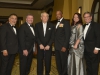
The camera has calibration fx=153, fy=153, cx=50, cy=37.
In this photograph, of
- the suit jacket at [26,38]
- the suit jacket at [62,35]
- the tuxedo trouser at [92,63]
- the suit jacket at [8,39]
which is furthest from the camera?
the suit jacket at [62,35]

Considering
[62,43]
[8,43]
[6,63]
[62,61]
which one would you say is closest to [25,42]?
[8,43]

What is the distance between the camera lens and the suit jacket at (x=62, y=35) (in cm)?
318

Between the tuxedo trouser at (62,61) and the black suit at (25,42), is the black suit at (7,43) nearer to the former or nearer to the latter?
the black suit at (25,42)

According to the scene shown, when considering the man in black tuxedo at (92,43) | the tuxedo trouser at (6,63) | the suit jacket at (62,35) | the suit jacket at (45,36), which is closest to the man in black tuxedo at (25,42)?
the suit jacket at (45,36)

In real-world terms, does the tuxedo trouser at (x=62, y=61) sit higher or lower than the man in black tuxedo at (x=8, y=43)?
lower

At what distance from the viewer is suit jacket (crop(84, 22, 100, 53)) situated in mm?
2889

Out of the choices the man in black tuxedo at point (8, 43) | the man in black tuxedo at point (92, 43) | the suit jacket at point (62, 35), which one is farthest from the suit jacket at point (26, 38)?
the man in black tuxedo at point (92, 43)

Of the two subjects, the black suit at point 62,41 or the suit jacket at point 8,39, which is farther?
the black suit at point 62,41

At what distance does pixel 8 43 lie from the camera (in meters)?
2.91

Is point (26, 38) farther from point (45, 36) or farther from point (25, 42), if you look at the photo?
point (45, 36)

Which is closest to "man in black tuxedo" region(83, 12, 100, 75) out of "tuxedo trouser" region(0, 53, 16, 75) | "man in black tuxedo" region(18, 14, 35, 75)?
"man in black tuxedo" region(18, 14, 35, 75)

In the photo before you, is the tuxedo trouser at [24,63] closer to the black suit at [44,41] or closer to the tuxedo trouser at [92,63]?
the black suit at [44,41]

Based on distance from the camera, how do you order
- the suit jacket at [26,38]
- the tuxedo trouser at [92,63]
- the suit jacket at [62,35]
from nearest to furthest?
the tuxedo trouser at [92,63] → the suit jacket at [26,38] → the suit jacket at [62,35]

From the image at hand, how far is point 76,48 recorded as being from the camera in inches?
118
